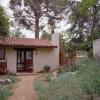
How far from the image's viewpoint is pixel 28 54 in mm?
24312

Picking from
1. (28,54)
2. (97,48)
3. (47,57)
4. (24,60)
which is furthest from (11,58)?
(97,48)

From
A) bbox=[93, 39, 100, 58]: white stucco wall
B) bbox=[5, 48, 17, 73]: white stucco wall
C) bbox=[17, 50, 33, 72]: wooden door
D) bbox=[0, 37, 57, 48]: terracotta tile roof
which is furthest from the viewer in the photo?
bbox=[17, 50, 33, 72]: wooden door

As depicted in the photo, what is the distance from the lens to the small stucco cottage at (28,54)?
23047 mm

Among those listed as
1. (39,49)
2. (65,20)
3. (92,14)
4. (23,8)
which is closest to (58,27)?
(65,20)

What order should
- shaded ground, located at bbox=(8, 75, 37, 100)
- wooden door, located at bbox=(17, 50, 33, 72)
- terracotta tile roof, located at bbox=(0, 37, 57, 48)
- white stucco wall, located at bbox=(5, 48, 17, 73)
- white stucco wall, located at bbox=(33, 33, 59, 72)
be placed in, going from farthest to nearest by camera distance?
white stucco wall, located at bbox=(33, 33, 59, 72)
wooden door, located at bbox=(17, 50, 33, 72)
white stucco wall, located at bbox=(5, 48, 17, 73)
terracotta tile roof, located at bbox=(0, 37, 57, 48)
shaded ground, located at bbox=(8, 75, 37, 100)

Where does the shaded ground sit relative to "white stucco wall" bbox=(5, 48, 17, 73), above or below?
below

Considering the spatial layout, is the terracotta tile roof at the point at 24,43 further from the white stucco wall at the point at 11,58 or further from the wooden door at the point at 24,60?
the wooden door at the point at 24,60

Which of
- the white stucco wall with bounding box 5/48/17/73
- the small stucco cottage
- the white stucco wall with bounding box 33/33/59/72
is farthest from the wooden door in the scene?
the white stucco wall with bounding box 5/48/17/73

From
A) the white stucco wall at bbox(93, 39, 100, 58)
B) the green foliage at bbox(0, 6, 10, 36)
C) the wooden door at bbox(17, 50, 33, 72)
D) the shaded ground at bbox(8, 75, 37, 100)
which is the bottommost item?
the shaded ground at bbox(8, 75, 37, 100)

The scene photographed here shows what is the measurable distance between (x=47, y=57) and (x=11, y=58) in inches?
139

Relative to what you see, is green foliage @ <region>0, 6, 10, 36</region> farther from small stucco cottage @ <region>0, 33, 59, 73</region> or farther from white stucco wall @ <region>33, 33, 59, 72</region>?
white stucco wall @ <region>33, 33, 59, 72</region>

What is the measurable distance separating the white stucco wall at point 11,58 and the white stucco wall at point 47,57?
197 cm

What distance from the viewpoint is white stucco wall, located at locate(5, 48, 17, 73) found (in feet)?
75.5

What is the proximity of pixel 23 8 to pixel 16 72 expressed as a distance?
12.7 metres
